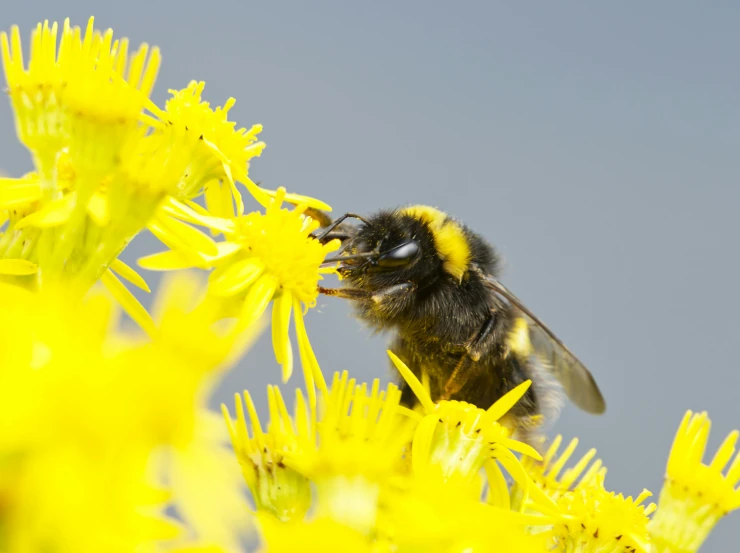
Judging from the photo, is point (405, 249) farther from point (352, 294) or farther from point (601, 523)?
point (601, 523)

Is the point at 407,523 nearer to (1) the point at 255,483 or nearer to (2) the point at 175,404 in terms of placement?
(2) the point at 175,404

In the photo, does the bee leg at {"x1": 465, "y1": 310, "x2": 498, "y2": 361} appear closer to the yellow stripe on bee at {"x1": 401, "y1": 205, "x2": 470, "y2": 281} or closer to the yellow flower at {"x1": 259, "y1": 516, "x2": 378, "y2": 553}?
the yellow stripe on bee at {"x1": 401, "y1": 205, "x2": 470, "y2": 281}

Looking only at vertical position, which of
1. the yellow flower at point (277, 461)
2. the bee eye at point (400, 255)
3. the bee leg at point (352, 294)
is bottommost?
the yellow flower at point (277, 461)

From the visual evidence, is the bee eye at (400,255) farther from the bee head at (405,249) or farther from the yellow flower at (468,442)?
the yellow flower at (468,442)

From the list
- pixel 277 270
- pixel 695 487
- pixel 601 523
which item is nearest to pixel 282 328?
pixel 277 270

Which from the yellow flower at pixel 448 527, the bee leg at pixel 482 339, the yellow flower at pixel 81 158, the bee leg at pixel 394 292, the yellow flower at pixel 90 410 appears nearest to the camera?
the yellow flower at pixel 90 410

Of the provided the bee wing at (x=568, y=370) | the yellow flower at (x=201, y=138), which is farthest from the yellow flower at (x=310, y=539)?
the bee wing at (x=568, y=370)
